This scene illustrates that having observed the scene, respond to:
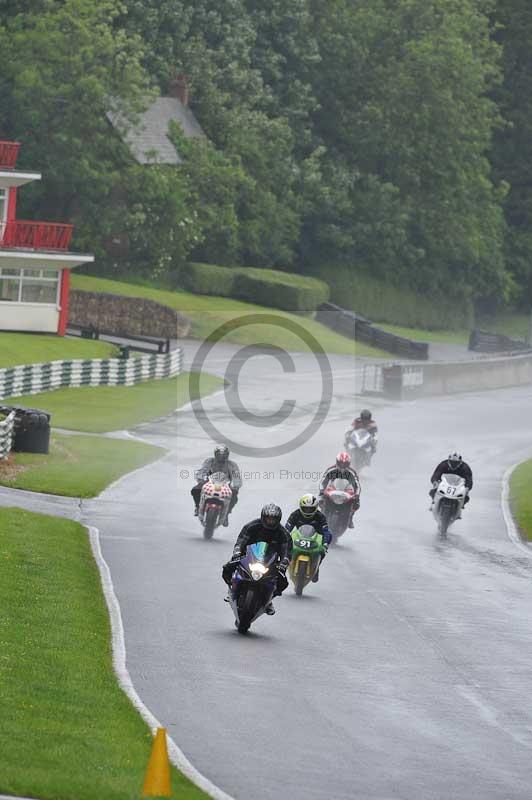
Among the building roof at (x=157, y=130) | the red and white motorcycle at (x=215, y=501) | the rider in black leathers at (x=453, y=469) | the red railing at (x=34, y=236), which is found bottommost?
the red and white motorcycle at (x=215, y=501)

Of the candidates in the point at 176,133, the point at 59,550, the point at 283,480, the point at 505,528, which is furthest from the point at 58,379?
the point at 176,133

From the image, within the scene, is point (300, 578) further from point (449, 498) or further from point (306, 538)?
point (449, 498)

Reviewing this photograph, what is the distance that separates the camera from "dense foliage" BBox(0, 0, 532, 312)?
8406 cm

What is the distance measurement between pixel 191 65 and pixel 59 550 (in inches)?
2855

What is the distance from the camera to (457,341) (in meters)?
103

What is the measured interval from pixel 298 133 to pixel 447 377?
127 feet

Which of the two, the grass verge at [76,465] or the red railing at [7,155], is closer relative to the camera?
the grass verge at [76,465]

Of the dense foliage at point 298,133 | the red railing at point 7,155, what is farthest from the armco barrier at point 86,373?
the dense foliage at point 298,133

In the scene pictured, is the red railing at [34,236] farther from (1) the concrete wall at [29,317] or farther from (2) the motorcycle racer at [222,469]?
(2) the motorcycle racer at [222,469]

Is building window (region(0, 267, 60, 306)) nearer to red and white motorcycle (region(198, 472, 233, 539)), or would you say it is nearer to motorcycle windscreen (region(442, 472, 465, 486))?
motorcycle windscreen (region(442, 472, 465, 486))

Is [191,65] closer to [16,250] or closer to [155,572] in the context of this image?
[16,250]

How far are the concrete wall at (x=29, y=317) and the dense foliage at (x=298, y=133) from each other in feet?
48.9

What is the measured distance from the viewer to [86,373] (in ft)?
192

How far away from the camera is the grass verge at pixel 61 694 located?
41.5 feet
